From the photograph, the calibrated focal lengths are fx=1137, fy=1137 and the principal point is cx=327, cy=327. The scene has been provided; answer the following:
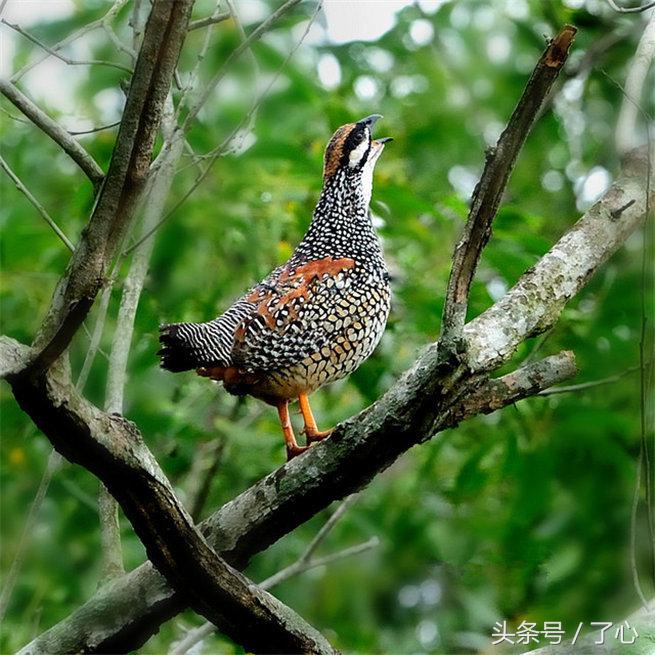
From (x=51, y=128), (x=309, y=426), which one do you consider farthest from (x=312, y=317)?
(x=51, y=128)

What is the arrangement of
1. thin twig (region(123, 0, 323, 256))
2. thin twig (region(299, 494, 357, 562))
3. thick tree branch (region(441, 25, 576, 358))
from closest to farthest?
1. thick tree branch (region(441, 25, 576, 358))
2. thin twig (region(123, 0, 323, 256))
3. thin twig (region(299, 494, 357, 562))

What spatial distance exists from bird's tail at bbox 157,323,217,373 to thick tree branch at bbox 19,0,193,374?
123 cm

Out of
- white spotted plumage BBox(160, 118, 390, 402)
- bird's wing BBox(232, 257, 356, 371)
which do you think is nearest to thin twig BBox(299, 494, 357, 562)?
white spotted plumage BBox(160, 118, 390, 402)

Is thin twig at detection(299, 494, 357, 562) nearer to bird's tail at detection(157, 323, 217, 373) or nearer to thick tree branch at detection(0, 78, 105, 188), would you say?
bird's tail at detection(157, 323, 217, 373)

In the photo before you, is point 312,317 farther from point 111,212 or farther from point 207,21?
point 111,212

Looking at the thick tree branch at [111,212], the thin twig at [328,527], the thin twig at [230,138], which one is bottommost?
the thin twig at [328,527]

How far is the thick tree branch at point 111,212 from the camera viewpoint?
2627mm

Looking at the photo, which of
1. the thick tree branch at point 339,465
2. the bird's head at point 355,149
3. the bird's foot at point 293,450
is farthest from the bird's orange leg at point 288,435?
the bird's head at point 355,149

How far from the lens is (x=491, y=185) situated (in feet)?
9.84

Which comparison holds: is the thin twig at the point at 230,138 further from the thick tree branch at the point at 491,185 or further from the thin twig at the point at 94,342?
the thick tree branch at the point at 491,185

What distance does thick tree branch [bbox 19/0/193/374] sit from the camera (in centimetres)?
263

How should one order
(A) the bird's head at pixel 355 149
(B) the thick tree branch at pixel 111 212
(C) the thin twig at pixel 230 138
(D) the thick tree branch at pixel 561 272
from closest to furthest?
1. (B) the thick tree branch at pixel 111 212
2. (D) the thick tree branch at pixel 561 272
3. (C) the thin twig at pixel 230 138
4. (A) the bird's head at pixel 355 149

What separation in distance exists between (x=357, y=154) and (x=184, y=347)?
119 cm

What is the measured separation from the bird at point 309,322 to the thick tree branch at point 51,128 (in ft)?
4.02
